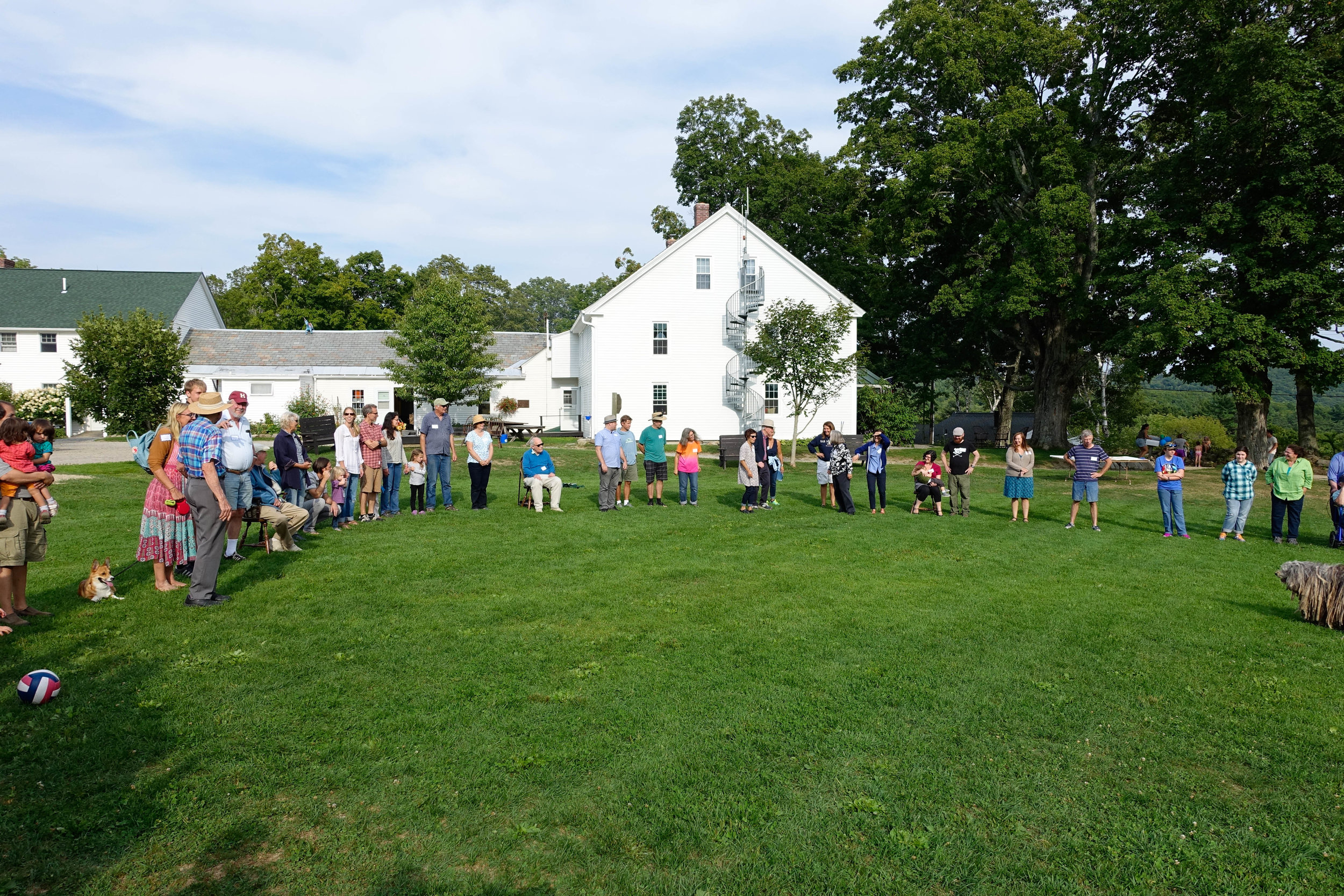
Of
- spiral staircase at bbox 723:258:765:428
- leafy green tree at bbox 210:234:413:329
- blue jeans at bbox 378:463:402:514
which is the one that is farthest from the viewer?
leafy green tree at bbox 210:234:413:329

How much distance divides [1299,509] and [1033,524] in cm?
404

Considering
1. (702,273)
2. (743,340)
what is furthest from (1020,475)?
(702,273)

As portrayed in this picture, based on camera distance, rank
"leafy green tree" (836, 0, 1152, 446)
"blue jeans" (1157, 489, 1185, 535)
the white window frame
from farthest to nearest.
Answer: the white window frame
"leafy green tree" (836, 0, 1152, 446)
"blue jeans" (1157, 489, 1185, 535)

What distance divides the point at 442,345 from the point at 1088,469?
82.9 feet

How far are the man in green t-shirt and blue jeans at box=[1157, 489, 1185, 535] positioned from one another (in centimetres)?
885

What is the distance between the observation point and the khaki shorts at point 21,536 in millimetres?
6820

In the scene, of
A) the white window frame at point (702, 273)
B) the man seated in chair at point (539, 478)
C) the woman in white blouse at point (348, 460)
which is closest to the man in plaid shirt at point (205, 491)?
the woman in white blouse at point (348, 460)

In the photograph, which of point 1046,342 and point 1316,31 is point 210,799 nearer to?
point 1316,31

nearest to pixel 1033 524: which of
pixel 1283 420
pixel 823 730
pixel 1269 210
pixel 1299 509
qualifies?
pixel 1299 509

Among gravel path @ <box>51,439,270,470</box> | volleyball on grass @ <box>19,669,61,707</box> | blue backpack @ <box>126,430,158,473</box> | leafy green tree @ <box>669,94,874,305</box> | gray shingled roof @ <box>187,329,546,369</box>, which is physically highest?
leafy green tree @ <box>669,94,874,305</box>

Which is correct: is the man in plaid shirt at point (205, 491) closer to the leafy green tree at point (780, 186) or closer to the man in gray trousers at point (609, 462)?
the man in gray trousers at point (609, 462)

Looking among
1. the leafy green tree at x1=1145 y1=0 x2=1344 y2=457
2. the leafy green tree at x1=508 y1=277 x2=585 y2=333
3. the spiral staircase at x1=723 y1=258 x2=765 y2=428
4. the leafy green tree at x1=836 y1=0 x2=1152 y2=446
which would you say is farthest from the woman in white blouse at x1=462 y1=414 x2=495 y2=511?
the leafy green tree at x1=508 y1=277 x2=585 y2=333

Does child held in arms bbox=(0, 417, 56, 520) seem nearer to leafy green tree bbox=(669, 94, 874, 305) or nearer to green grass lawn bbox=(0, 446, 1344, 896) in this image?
green grass lawn bbox=(0, 446, 1344, 896)

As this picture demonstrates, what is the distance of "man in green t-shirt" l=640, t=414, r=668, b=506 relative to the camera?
624 inches
